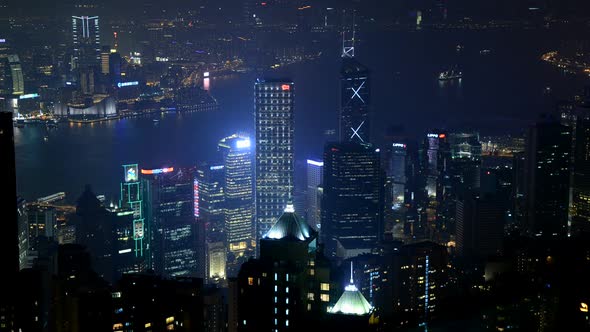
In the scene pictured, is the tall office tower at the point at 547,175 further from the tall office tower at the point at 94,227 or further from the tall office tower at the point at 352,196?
the tall office tower at the point at 94,227

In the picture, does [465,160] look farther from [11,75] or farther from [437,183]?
[11,75]

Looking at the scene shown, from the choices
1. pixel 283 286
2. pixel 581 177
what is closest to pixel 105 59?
pixel 581 177

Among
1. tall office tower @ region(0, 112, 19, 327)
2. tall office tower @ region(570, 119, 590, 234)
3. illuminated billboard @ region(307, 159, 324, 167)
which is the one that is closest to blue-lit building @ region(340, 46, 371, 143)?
illuminated billboard @ region(307, 159, 324, 167)

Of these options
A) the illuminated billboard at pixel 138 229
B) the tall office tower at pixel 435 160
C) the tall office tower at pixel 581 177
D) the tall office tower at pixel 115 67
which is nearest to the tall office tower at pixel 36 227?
the illuminated billboard at pixel 138 229

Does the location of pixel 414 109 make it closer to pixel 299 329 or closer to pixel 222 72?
pixel 222 72

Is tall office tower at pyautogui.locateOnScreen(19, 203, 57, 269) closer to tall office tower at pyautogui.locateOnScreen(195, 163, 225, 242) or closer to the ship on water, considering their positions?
tall office tower at pyautogui.locateOnScreen(195, 163, 225, 242)

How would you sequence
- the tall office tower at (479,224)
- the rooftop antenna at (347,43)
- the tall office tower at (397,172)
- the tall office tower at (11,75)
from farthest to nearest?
1. the tall office tower at (11,75)
2. the tall office tower at (397,172)
3. the rooftop antenna at (347,43)
4. the tall office tower at (479,224)

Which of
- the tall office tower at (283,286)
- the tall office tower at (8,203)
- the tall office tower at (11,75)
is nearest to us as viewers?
the tall office tower at (283,286)

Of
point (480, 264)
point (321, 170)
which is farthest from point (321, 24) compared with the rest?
point (480, 264)
